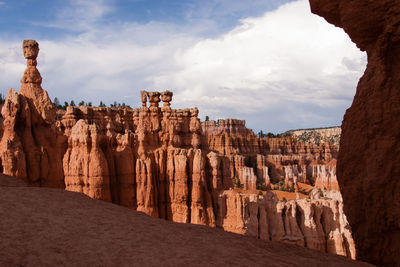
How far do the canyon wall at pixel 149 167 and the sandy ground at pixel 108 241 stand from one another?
605 cm

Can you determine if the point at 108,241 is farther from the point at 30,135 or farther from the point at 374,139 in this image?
the point at 30,135

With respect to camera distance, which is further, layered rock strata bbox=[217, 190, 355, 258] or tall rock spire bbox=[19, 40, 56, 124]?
layered rock strata bbox=[217, 190, 355, 258]

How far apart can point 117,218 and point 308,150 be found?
70898mm

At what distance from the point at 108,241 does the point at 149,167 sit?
15.7m

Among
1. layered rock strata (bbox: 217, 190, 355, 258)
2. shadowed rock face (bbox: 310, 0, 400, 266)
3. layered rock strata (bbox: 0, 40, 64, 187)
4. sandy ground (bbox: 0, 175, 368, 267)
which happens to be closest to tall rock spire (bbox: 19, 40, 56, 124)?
layered rock strata (bbox: 0, 40, 64, 187)

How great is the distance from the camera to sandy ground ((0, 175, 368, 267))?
3.49 metres

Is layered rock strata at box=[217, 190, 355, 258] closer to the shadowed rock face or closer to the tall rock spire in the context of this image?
the tall rock spire

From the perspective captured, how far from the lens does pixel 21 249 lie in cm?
343

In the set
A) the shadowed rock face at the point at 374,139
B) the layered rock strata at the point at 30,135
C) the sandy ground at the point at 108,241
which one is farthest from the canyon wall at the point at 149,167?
the shadowed rock face at the point at 374,139

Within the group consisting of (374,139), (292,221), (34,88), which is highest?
(34,88)

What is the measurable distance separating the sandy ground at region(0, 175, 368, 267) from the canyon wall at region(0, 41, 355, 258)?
19.9 ft

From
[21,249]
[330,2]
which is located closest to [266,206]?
[330,2]

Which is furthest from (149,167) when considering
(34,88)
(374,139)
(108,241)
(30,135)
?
(374,139)

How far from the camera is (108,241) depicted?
3916mm
